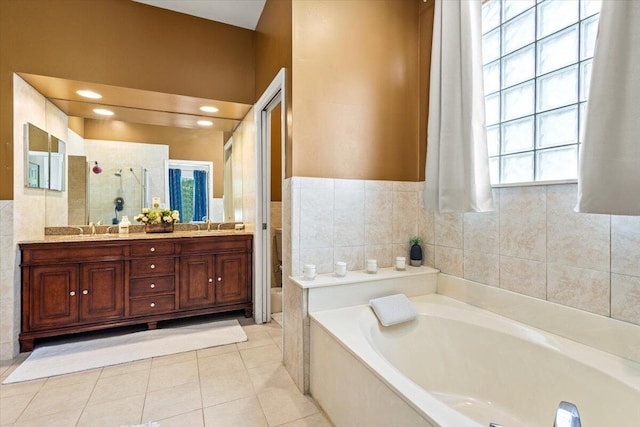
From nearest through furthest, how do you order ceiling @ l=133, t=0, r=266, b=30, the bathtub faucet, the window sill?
the bathtub faucet → the window sill → ceiling @ l=133, t=0, r=266, b=30

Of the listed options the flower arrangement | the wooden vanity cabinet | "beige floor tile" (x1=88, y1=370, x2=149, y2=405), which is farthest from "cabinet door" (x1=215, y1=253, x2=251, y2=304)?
"beige floor tile" (x1=88, y1=370, x2=149, y2=405)

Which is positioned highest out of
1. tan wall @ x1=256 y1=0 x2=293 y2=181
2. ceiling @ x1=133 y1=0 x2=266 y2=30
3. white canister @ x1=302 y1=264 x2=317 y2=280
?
ceiling @ x1=133 y1=0 x2=266 y2=30

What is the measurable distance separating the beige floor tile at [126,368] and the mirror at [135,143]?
1510mm

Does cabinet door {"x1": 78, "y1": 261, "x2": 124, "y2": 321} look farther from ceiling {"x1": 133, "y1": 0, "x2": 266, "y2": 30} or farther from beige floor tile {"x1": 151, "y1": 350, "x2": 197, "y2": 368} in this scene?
A: ceiling {"x1": 133, "y1": 0, "x2": 266, "y2": 30}

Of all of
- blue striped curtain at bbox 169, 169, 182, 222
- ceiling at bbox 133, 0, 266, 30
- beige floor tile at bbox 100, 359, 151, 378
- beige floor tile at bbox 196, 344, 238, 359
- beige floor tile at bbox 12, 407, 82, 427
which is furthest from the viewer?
blue striped curtain at bbox 169, 169, 182, 222

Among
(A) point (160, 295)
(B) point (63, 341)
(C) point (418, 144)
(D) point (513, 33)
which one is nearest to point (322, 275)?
(C) point (418, 144)

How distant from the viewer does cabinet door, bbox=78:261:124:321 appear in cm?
241

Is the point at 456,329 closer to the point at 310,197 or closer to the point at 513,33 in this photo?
the point at 310,197

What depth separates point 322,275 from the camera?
6.36 ft

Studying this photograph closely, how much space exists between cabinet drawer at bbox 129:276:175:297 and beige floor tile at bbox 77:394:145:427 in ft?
3.39

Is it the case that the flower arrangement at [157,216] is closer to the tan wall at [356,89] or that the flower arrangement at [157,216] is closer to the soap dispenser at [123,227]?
the soap dispenser at [123,227]

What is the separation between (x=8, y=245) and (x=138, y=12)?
2131mm

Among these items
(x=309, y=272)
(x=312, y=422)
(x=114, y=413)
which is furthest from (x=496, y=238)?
(x=114, y=413)

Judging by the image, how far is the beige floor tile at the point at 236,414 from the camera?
5.10 ft
